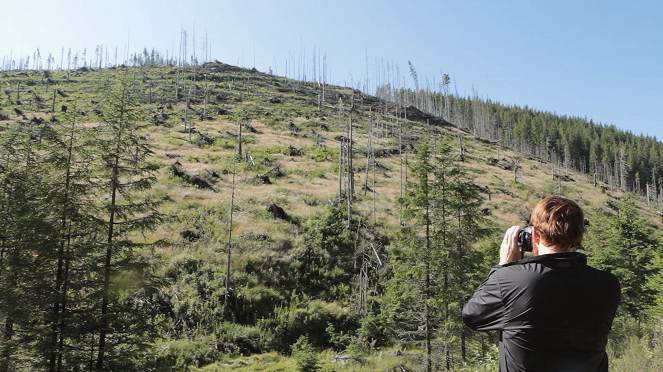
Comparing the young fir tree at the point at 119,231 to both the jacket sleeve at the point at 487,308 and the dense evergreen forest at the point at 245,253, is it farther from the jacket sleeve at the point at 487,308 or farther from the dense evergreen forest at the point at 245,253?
the jacket sleeve at the point at 487,308

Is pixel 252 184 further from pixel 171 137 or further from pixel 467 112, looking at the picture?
pixel 467 112

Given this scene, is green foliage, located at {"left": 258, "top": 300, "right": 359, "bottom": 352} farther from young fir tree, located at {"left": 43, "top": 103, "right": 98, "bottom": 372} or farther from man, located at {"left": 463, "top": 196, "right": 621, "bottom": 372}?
man, located at {"left": 463, "top": 196, "right": 621, "bottom": 372}

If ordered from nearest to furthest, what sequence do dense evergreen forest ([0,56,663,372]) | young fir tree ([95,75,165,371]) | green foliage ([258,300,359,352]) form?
1. dense evergreen forest ([0,56,663,372])
2. young fir tree ([95,75,165,371])
3. green foliage ([258,300,359,352])

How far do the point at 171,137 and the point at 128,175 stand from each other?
49574 mm

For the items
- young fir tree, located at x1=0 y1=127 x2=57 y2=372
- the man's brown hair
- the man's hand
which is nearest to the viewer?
the man's brown hair

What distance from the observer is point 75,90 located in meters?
92.3

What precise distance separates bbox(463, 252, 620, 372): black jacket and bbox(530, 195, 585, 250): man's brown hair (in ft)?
0.35

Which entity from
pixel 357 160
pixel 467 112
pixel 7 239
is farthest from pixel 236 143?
pixel 467 112

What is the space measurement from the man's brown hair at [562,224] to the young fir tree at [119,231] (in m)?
11.3

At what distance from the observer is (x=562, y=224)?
2238mm

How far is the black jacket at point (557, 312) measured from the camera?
2.10 m

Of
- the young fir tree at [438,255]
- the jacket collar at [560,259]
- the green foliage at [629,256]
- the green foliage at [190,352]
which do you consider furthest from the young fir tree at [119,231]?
the green foliage at [629,256]

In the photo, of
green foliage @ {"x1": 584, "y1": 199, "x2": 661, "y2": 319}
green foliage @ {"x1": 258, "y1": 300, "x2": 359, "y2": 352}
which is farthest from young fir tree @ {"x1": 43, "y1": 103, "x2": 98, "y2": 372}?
green foliage @ {"x1": 584, "y1": 199, "x2": 661, "y2": 319}

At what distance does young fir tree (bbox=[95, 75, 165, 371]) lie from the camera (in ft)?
34.5
